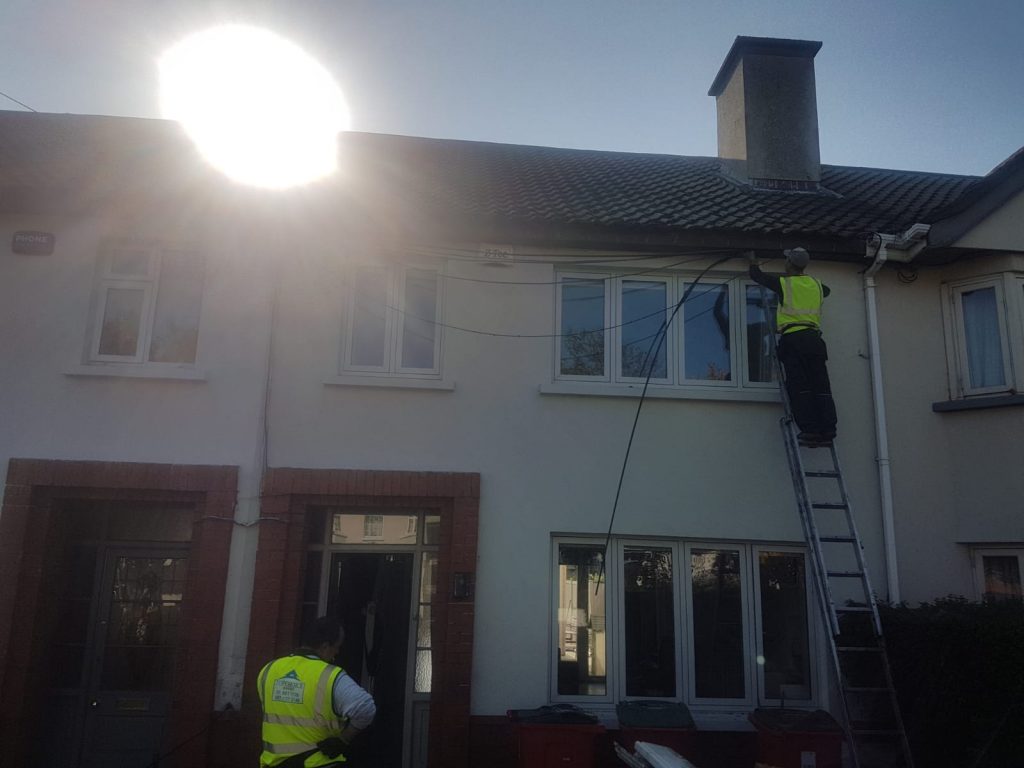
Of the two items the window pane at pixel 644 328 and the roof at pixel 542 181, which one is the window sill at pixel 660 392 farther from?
the roof at pixel 542 181

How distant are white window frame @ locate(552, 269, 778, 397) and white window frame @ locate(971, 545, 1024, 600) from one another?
2.37 metres

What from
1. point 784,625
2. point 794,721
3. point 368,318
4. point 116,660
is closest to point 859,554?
point 784,625

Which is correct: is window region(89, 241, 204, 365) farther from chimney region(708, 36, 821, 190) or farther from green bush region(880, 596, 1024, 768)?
chimney region(708, 36, 821, 190)

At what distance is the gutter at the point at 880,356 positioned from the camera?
7.77 m

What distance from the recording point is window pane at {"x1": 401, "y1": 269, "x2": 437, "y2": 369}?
323 inches

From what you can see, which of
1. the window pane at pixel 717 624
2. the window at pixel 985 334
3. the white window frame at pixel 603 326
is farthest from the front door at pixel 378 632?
the window at pixel 985 334

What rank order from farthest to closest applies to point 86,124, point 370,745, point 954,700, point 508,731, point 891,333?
point 86,124 < point 891,333 < point 370,745 < point 508,731 < point 954,700

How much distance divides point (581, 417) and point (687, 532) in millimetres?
1420

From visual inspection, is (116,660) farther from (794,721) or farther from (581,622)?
(794,721)

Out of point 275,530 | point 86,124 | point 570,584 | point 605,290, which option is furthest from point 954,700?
point 86,124

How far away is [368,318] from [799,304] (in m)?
3.98

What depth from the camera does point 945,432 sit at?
8.19 m

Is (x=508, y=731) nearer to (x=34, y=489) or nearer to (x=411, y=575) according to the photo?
(x=411, y=575)

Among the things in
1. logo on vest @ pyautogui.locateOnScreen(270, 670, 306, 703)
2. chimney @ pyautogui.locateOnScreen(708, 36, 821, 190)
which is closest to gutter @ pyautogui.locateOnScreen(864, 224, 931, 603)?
chimney @ pyautogui.locateOnScreen(708, 36, 821, 190)
